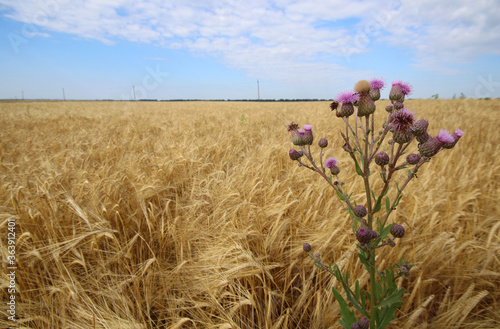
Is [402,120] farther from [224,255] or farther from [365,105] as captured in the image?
[224,255]

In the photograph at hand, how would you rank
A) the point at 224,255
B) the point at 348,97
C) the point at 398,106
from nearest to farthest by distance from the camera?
the point at 398,106 < the point at 348,97 < the point at 224,255

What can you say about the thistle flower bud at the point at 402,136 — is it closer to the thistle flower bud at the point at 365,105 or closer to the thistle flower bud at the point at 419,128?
the thistle flower bud at the point at 419,128

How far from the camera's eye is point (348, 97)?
115 cm

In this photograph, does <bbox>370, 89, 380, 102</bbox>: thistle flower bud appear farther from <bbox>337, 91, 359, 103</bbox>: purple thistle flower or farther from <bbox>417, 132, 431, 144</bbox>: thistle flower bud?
<bbox>417, 132, 431, 144</bbox>: thistle flower bud

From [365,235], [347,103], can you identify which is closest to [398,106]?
[347,103]

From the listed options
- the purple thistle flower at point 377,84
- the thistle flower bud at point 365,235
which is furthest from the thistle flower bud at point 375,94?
the thistle flower bud at point 365,235

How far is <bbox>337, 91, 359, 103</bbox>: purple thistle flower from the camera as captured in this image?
3.62ft

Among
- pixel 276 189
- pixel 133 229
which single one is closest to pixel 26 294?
pixel 133 229

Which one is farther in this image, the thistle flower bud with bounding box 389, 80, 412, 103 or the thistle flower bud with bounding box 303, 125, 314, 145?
the thistle flower bud with bounding box 303, 125, 314, 145

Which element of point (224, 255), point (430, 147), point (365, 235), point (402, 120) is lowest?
point (224, 255)

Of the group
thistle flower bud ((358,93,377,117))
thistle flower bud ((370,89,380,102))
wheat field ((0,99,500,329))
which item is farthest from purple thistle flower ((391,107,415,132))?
wheat field ((0,99,500,329))

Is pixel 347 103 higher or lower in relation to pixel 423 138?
higher

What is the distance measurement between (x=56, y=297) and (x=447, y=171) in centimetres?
390

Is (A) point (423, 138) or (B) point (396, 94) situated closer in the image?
(A) point (423, 138)
